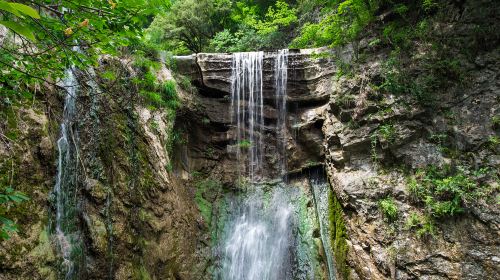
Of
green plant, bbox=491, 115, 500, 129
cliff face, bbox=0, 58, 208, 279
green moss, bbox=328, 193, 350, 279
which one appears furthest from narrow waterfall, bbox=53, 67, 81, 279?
green plant, bbox=491, 115, 500, 129

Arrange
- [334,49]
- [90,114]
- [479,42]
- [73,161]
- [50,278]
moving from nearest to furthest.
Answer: [50,278], [73,161], [90,114], [479,42], [334,49]

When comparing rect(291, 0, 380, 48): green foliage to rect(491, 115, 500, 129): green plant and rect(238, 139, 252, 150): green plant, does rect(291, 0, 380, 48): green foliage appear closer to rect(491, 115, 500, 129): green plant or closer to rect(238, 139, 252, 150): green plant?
rect(238, 139, 252, 150): green plant

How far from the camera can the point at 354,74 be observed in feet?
25.5

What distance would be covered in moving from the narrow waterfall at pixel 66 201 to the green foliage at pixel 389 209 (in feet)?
17.5

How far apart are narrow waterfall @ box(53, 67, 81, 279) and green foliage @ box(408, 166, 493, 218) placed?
5951 mm

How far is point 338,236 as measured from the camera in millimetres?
6984

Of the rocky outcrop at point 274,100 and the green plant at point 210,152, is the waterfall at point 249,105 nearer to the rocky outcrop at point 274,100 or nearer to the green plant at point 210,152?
the rocky outcrop at point 274,100

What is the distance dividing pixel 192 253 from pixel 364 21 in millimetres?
6944

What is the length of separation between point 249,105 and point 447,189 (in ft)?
17.2

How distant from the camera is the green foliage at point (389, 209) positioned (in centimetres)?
611

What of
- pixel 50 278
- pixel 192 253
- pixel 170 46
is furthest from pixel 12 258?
pixel 170 46

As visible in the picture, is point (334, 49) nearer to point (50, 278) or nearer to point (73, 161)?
point (73, 161)

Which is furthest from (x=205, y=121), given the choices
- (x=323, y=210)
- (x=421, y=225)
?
(x=421, y=225)

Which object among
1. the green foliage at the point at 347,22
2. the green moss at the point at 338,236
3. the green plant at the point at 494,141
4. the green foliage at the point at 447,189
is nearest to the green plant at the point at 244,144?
the green moss at the point at 338,236
